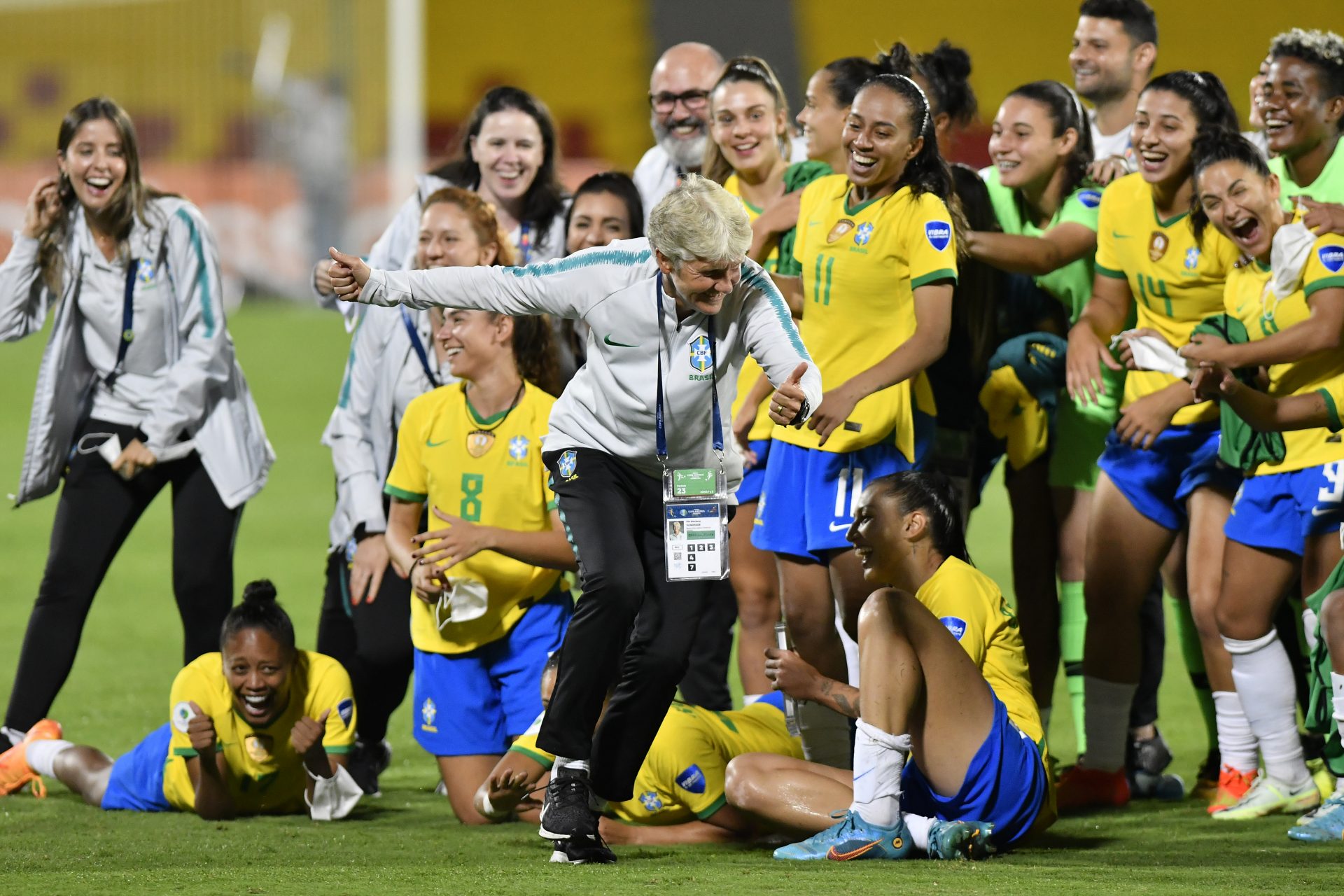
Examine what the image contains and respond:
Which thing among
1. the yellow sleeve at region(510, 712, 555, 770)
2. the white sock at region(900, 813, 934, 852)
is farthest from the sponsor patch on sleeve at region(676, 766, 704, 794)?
the white sock at region(900, 813, 934, 852)

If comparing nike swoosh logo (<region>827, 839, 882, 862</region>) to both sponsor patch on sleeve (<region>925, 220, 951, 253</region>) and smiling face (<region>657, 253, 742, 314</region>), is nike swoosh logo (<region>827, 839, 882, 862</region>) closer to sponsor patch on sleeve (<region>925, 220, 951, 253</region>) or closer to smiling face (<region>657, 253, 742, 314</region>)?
smiling face (<region>657, 253, 742, 314</region>)

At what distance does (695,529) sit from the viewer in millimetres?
Answer: 3637

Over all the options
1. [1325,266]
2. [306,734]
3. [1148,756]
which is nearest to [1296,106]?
[1325,266]

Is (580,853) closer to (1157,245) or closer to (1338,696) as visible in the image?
(1338,696)

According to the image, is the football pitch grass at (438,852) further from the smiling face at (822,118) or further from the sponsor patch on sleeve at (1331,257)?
the smiling face at (822,118)

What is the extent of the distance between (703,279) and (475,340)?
128 centimetres

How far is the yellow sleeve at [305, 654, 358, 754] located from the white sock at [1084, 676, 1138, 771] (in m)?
1.99

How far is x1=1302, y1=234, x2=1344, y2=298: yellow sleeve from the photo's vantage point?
13.8 feet

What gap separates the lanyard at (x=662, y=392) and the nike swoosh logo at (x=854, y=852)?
2.87 feet

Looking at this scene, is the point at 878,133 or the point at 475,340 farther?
the point at 475,340

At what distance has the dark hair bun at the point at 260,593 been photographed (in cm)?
462

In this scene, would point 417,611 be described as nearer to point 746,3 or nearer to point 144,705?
point 144,705

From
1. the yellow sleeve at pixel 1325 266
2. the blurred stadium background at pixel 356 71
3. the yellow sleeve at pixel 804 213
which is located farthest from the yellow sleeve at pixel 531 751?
the blurred stadium background at pixel 356 71

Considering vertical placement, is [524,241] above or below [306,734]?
above
